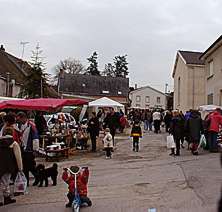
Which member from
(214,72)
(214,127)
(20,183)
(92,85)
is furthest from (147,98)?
(20,183)

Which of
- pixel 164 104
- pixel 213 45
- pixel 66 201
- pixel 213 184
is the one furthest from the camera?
pixel 164 104

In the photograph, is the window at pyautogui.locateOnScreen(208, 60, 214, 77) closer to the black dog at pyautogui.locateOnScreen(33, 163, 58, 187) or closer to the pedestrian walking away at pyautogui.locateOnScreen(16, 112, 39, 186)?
the black dog at pyautogui.locateOnScreen(33, 163, 58, 187)

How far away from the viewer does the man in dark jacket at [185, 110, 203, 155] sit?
52.2 ft

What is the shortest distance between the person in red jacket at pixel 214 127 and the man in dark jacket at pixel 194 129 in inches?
18.0

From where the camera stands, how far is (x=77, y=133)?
755 inches

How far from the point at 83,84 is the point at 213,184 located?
6874 centimetres

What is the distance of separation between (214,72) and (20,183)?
17844 mm

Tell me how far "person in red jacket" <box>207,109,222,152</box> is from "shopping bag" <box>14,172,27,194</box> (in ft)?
29.5

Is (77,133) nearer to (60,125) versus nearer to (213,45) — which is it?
(60,125)

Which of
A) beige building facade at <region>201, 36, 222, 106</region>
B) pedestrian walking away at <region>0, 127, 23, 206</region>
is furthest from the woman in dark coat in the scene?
pedestrian walking away at <region>0, 127, 23, 206</region>

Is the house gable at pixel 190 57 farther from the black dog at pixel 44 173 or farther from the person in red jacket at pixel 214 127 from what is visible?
the black dog at pixel 44 173

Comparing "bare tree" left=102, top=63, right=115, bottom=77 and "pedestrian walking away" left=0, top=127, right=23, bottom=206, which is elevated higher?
"bare tree" left=102, top=63, right=115, bottom=77

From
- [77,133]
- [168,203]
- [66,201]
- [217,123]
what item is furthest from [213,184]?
[77,133]

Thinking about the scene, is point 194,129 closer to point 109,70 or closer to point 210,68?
point 210,68
